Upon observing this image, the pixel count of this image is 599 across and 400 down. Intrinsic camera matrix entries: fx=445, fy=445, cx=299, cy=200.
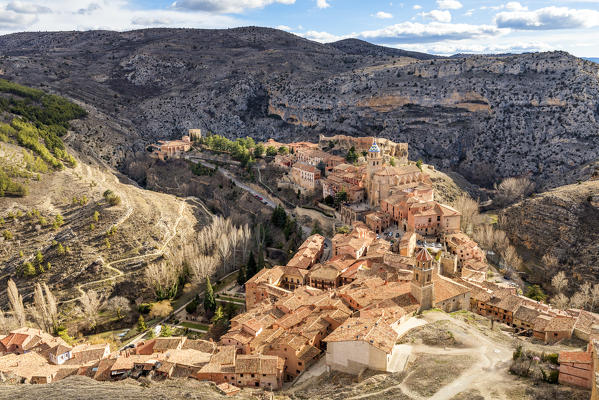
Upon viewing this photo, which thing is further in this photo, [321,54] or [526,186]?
[321,54]

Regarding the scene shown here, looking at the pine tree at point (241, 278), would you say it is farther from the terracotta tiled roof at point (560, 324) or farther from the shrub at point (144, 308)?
the terracotta tiled roof at point (560, 324)

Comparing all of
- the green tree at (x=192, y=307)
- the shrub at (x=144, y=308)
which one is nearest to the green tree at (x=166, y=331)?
the green tree at (x=192, y=307)

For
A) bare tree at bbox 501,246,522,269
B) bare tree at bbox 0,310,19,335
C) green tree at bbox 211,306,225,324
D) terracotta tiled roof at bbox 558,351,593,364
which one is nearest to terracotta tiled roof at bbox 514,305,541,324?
terracotta tiled roof at bbox 558,351,593,364

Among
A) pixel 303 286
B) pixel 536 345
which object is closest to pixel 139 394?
pixel 303 286

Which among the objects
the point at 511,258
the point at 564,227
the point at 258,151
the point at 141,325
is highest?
the point at 258,151

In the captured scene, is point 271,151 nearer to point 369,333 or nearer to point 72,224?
point 72,224

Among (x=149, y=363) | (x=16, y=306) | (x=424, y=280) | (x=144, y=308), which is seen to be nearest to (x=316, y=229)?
(x=144, y=308)

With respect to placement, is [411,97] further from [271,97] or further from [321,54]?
[321,54]
